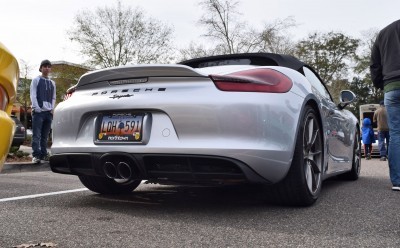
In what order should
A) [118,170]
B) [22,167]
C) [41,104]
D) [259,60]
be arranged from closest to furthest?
1. [118,170]
2. [259,60]
3. [22,167]
4. [41,104]

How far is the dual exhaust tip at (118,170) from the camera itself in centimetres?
288

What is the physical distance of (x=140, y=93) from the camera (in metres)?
2.89

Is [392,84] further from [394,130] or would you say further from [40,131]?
[40,131]

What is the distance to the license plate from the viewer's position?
2.84m

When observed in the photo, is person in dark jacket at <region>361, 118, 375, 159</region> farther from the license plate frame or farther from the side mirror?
the license plate frame

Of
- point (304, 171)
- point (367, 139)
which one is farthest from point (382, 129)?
point (304, 171)

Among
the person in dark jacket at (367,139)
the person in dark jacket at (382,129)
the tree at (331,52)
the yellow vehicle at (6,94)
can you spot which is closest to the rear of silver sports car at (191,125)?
the yellow vehicle at (6,94)

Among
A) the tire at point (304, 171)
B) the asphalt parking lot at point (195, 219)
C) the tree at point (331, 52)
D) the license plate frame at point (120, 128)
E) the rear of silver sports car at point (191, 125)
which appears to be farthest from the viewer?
the tree at point (331, 52)

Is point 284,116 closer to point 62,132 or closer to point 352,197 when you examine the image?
point 352,197

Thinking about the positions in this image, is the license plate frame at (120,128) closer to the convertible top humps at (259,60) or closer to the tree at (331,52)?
the convertible top humps at (259,60)

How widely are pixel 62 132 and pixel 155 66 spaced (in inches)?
36.8

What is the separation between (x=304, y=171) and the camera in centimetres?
304

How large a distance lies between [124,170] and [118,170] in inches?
1.6

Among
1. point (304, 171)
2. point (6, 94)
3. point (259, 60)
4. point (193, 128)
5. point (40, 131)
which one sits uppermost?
point (259, 60)
